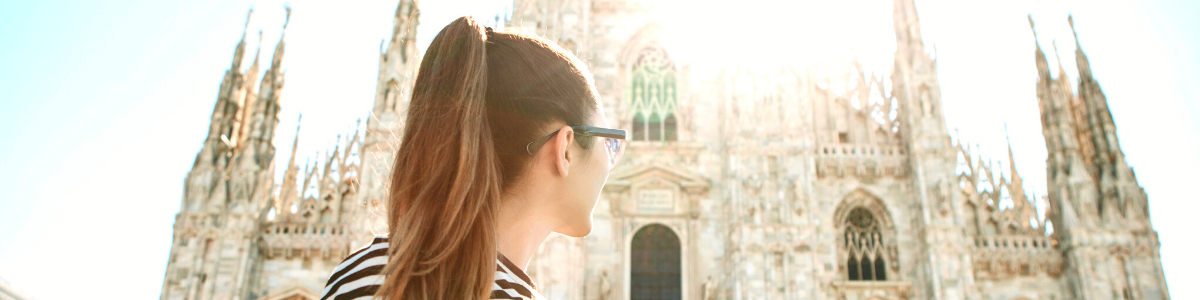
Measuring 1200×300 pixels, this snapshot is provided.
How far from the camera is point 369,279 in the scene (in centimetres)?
Result: 137

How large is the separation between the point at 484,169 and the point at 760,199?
15052mm

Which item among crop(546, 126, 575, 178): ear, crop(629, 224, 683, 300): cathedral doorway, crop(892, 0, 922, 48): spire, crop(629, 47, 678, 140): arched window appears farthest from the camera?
crop(629, 47, 678, 140): arched window

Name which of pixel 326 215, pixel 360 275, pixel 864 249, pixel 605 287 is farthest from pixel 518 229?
pixel 326 215

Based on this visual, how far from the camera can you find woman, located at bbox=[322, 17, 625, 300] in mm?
1342

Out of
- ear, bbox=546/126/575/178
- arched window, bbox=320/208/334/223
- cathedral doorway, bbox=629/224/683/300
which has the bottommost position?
ear, bbox=546/126/575/178

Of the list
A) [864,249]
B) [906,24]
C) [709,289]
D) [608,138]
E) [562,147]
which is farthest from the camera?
[906,24]

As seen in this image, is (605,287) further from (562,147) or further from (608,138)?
(562,147)

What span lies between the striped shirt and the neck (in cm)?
12

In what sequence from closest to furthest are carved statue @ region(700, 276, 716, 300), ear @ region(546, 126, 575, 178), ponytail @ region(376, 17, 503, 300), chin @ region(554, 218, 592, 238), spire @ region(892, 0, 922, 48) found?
1. ponytail @ region(376, 17, 503, 300)
2. ear @ region(546, 126, 575, 178)
3. chin @ region(554, 218, 592, 238)
4. carved statue @ region(700, 276, 716, 300)
5. spire @ region(892, 0, 922, 48)

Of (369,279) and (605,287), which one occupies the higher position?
(605,287)

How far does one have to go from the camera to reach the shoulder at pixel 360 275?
1.35m

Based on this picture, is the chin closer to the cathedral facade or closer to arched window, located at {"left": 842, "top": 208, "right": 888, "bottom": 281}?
the cathedral facade

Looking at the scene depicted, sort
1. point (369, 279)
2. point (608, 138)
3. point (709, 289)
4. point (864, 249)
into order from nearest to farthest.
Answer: point (369, 279)
point (608, 138)
point (709, 289)
point (864, 249)

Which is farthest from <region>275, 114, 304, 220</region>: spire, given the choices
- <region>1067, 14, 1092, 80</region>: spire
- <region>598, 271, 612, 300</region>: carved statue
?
<region>1067, 14, 1092, 80</region>: spire
